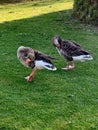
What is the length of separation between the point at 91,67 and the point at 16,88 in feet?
6.28

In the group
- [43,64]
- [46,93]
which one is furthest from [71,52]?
[46,93]

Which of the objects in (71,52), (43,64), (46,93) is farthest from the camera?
(71,52)

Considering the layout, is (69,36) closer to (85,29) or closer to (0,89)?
(85,29)

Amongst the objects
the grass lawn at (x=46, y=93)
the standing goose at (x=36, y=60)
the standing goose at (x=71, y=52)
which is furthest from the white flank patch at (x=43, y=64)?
the standing goose at (x=71, y=52)

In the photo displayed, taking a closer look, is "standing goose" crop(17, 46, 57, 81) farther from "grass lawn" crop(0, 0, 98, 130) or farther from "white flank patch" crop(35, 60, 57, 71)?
"grass lawn" crop(0, 0, 98, 130)

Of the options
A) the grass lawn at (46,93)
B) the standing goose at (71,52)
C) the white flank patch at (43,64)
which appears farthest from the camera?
the standing goose at (71,52)

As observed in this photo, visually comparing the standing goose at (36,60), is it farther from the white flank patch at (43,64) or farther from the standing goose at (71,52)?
the standing goose at (71,52)

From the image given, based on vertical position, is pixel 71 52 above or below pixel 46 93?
above

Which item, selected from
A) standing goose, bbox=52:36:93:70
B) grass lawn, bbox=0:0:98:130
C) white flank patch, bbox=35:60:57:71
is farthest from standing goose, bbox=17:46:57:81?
standing goose, bbox=52:36:93:70

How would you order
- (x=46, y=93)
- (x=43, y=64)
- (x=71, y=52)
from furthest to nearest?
1. (x=71, y=52)
2. (x=43, y=64)
3. (x=46, y=93)

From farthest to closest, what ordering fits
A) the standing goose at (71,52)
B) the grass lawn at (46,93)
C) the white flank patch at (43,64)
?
the standing goose at (71,52) < the white flank patch at (43,64) < the grass lawn at (46,93)

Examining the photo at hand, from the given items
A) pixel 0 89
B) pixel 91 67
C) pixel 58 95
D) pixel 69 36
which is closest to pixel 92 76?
pixel 91 67

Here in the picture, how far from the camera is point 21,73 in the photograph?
7.28 meters

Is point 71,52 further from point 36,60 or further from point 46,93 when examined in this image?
point 46,93
